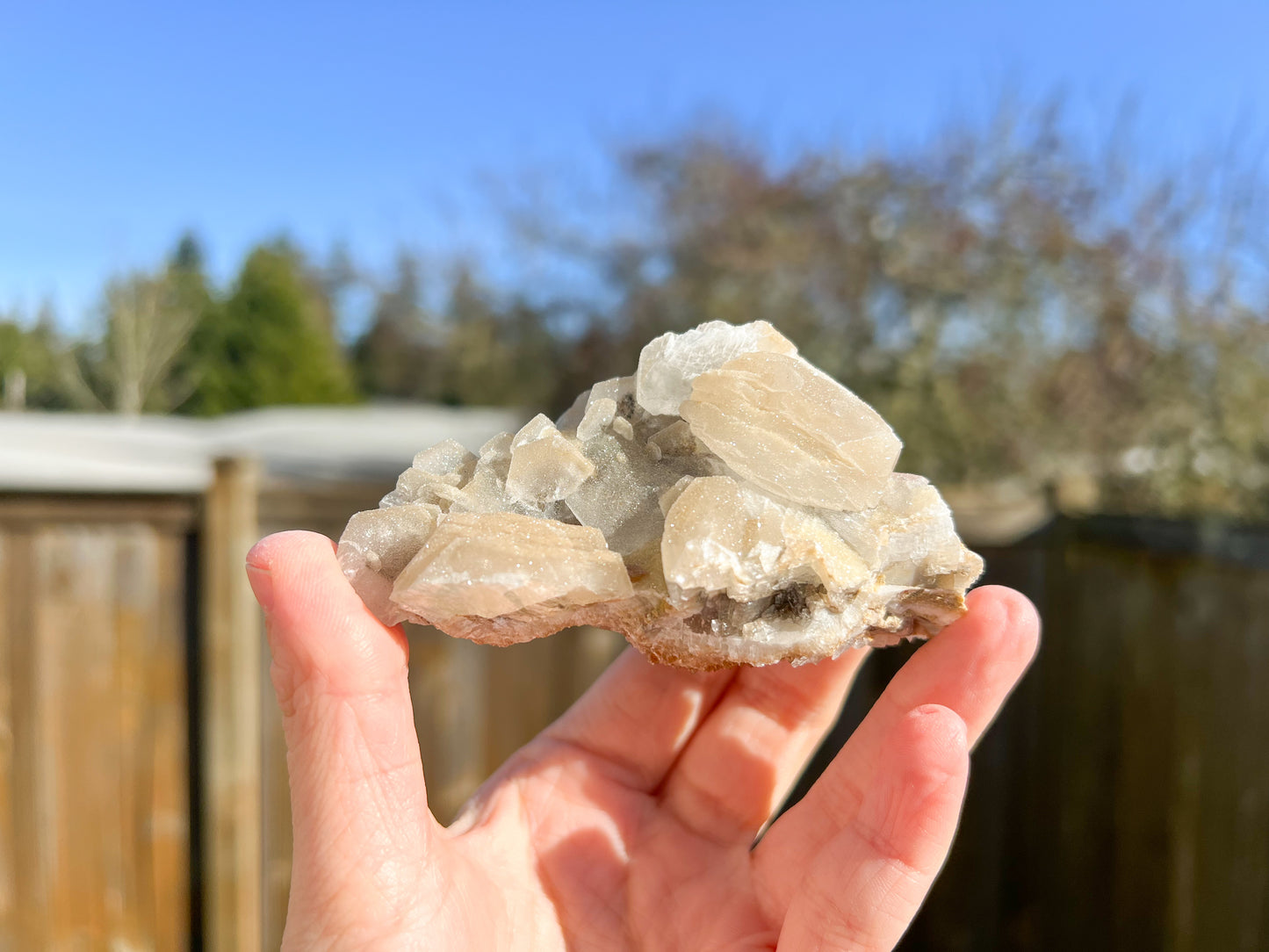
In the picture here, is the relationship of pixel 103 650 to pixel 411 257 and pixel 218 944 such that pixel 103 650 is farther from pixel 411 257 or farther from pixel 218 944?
pixel 411 257

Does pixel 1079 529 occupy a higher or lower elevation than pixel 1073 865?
higher

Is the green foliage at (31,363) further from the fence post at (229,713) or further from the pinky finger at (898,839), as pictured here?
the pinky finger at (898,839)

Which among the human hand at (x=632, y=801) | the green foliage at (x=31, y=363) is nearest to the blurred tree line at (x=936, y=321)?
the green foliage at (x=31, y=363)

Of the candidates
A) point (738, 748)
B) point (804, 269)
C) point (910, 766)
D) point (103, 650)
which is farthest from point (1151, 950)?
point (804, 269)

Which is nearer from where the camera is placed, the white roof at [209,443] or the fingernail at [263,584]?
the fingernail at [263,584]

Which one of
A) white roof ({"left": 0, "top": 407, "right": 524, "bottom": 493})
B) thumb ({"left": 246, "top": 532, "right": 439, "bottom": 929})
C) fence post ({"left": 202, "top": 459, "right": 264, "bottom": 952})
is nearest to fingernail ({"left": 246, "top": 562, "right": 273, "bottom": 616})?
thumb ({"left": 246, "top": 532, "right": 439, "bottom": 929})

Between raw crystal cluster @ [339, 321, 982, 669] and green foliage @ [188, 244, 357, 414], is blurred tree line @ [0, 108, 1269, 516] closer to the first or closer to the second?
green foliage @ [188, 244, 357, 414]

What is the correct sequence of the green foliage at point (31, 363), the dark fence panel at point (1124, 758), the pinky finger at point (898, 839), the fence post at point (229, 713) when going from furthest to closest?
the green foliage at point (31, 363) → the fence post at point (229, 713) → the dark fence panel at point (1124, 758) → the pinky finger at point (898, 839)
